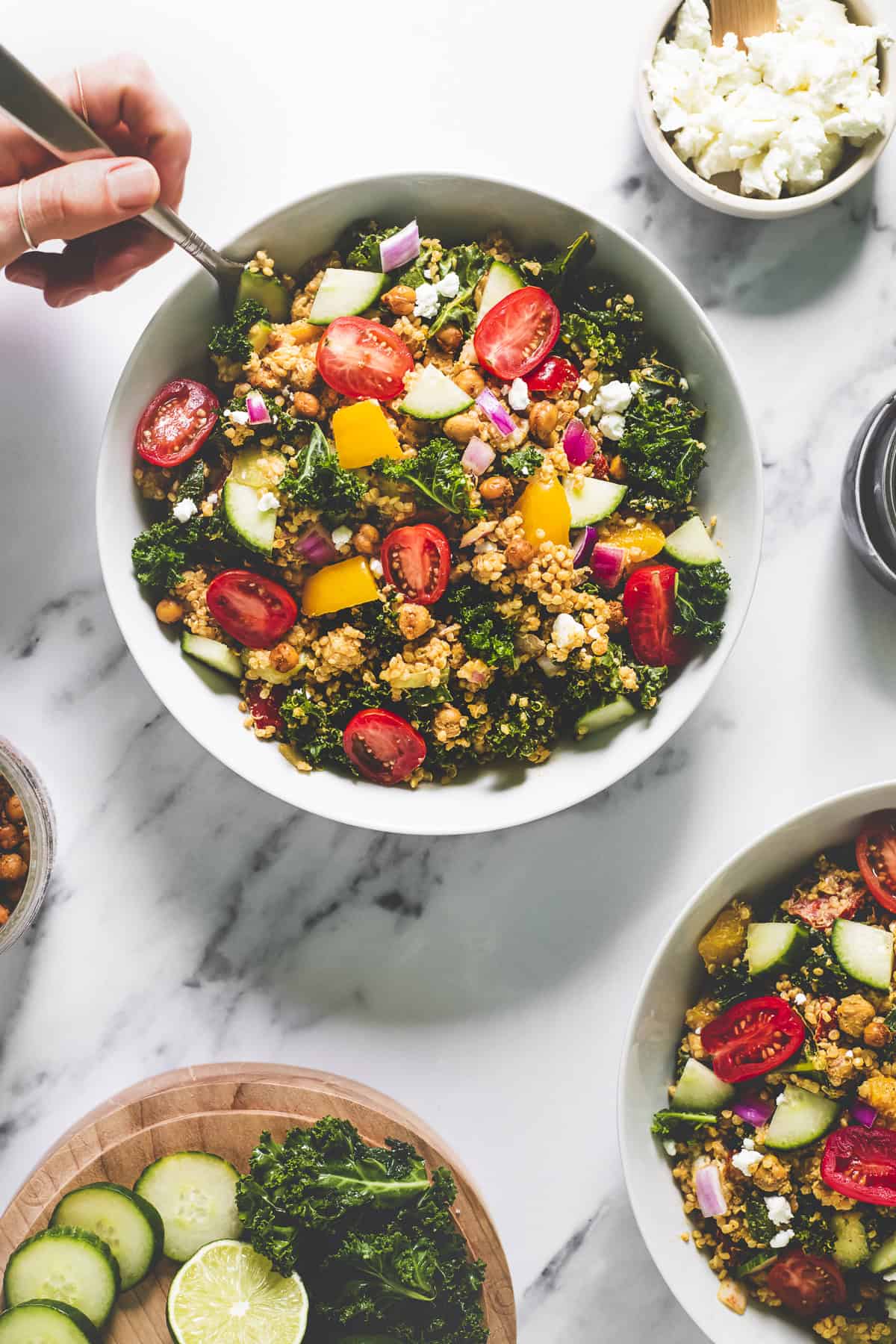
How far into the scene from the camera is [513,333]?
2.30m

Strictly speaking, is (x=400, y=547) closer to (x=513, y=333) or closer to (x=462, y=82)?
(x=513, y=333)

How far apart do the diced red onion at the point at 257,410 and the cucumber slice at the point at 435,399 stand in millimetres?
283

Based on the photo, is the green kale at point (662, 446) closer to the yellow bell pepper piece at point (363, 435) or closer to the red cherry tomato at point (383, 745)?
the yellow bell pepper piece at point (363, 435)

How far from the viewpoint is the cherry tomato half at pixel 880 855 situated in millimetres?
2428

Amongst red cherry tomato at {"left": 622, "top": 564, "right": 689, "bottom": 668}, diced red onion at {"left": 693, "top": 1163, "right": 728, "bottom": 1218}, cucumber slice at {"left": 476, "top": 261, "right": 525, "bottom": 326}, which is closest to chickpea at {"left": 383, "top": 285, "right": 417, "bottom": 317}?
cucumber slice at {"left": 476, "top": 261, "right": 525, "bottom": 326}

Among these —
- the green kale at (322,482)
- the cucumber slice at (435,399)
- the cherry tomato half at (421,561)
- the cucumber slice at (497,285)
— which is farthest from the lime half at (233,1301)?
the cucumber slice at (497,285)

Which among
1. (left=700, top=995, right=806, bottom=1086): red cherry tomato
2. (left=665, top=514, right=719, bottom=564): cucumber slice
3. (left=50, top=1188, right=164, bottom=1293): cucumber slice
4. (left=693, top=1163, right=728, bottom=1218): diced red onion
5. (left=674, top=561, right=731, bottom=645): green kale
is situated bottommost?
(left=693, top=1163, right=728, bottom=1218): diced red onion

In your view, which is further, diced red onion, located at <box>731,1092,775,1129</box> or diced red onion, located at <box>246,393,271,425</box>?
diced red onion, located at <box>731,1092,775,1129</box>

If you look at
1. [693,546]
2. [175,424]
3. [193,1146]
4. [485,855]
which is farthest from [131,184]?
[193,1146]

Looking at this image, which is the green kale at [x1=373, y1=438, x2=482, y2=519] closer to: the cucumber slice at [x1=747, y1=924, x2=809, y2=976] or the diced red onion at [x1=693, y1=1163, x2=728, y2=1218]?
the cucumber slice at [x1=747, y1=924, x2=809, y2=976]

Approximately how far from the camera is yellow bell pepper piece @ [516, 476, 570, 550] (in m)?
2.29

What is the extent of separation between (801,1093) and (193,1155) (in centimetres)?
131

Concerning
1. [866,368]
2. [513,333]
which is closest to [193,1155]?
[513,333]

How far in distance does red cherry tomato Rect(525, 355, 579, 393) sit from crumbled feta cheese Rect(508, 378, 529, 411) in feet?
0.18
